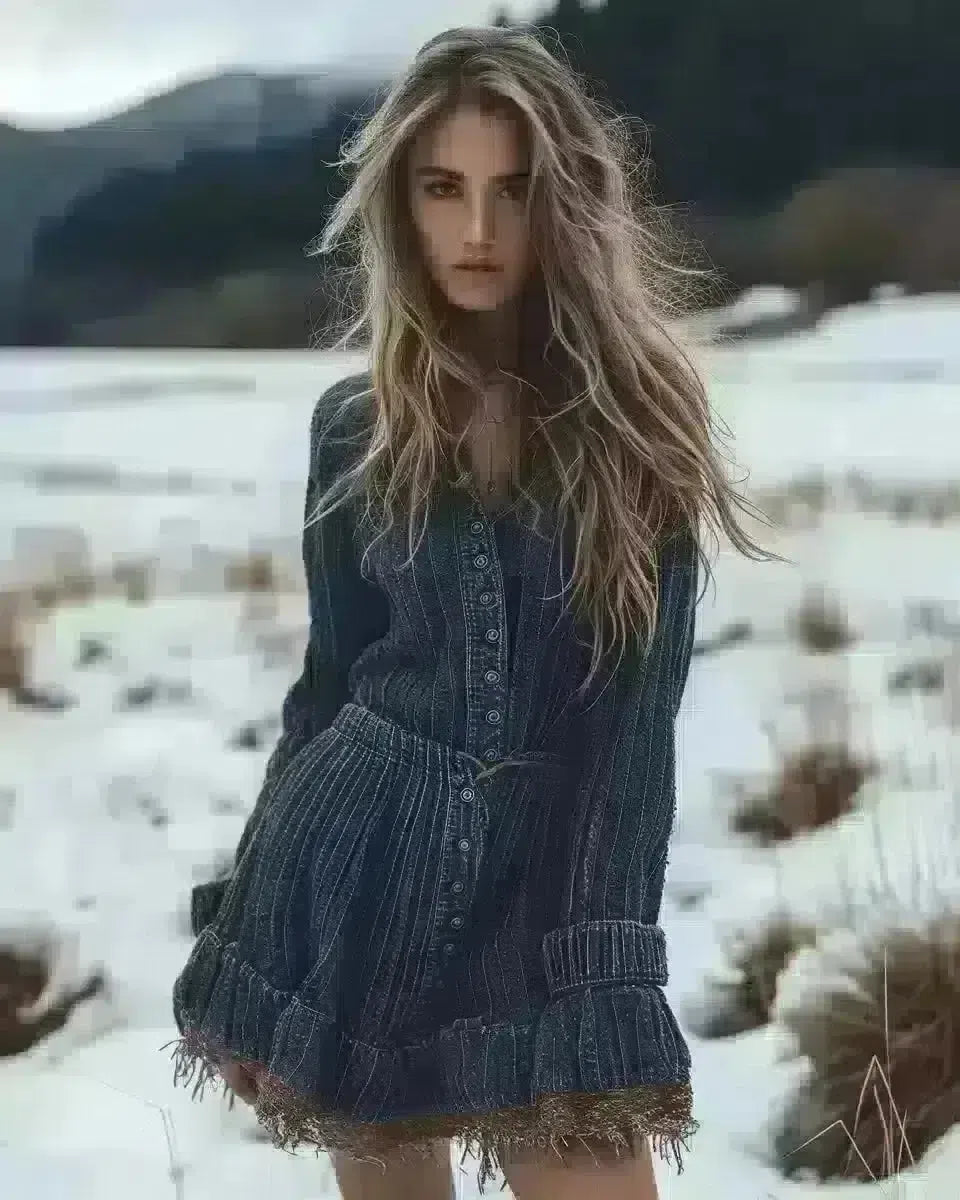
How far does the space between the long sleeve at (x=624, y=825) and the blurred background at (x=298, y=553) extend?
300mm

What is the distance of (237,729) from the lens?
4.11 feet

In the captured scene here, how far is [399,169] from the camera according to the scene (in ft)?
3.05

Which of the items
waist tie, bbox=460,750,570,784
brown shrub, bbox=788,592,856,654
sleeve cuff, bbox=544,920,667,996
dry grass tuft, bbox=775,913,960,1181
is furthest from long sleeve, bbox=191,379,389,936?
dry grass tuft, bbox=775,913,960,1181

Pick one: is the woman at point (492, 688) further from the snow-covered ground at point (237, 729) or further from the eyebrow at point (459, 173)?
the snow-covered ground at point (237, 729)

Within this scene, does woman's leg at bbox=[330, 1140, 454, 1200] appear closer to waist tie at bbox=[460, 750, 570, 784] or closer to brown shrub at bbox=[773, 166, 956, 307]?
waist tie at bbox=[460, 750, 570, 784]

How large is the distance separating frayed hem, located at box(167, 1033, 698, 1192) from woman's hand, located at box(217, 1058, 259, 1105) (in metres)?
0.01

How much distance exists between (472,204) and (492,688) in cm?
37

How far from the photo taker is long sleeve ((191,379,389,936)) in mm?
1006

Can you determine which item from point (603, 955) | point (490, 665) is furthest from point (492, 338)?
point (603, 955)

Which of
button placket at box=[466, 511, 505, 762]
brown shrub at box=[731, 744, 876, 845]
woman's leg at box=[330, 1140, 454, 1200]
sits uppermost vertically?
button placket at box=[466, 511, 505, 762]

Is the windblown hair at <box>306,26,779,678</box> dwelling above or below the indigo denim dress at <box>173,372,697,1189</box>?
above

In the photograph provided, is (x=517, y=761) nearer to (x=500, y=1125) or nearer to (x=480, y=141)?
(x=500, y=1125)

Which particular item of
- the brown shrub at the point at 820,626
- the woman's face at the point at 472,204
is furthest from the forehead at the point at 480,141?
the brown shrub at the point at 820,626

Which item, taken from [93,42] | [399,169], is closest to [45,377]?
[93,42]
